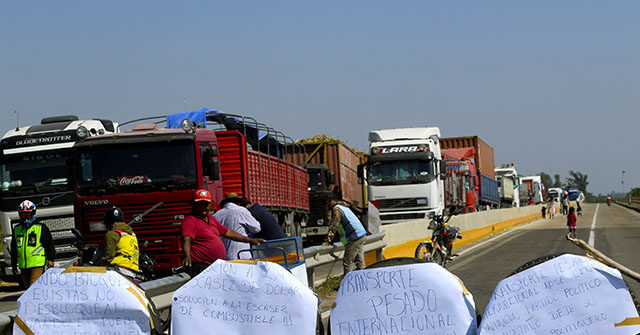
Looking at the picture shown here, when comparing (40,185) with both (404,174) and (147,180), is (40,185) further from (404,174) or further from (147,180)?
(404,174)

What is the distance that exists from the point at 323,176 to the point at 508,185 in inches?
1306

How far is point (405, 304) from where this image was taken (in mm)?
5133

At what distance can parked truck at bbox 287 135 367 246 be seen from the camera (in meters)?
30.5

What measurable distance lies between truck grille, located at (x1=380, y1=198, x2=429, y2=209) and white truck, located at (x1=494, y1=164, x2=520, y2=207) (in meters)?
29.1

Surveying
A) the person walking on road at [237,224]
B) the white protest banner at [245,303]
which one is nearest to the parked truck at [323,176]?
the person walking on road at [237,224]

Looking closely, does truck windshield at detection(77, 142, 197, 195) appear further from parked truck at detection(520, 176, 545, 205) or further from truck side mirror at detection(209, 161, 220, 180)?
parked truck at detection(520, 176, 545, 205)

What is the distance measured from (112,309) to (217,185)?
1089 centimetres

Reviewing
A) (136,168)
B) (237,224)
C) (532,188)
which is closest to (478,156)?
(136,168)

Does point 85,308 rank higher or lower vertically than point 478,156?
lower

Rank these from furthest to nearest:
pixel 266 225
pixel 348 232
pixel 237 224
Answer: pixel 348 232 → pixel 266 225 → pixel 237 224

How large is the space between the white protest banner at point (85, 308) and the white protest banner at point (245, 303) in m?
0.24

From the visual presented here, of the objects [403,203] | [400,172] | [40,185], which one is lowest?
[403,203]

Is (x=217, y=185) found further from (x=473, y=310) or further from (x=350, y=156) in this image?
(x=350, y=156)

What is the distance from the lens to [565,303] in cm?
488
